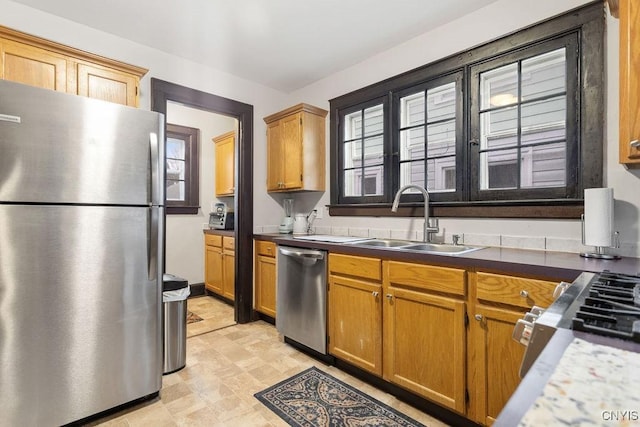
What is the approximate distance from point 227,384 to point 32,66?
2245 mm

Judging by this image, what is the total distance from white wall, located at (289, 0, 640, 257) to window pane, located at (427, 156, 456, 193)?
0.82 ft

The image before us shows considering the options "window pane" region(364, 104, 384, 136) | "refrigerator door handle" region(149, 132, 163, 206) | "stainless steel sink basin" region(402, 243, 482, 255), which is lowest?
"stainless steel sink basin" region(402, 243, 482, 255)

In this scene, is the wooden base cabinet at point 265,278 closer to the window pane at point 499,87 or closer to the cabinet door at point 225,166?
the cabinet door at point 225,166

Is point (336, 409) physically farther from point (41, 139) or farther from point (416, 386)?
point (41, 139)

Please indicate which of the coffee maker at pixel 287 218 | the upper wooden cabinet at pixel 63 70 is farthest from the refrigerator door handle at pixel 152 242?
the coffee maker at pixel 287 218

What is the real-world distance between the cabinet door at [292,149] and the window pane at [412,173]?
0.99m

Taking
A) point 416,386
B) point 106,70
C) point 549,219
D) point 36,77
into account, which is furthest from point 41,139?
point 549,219

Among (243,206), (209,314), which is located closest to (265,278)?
(243,206)

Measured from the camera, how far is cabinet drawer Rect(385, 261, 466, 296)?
1.58m

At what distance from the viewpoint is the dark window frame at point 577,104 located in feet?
5.44

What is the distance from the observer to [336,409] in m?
1.77

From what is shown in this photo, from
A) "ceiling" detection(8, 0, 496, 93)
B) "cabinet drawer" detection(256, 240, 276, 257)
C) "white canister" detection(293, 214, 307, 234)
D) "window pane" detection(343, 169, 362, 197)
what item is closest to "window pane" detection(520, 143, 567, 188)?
"ceiling" detection(8, 0, 496, 93)

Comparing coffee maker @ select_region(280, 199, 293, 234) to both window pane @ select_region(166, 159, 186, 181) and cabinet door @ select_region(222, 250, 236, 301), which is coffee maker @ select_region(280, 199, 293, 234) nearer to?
cabinet door @ select_region(222, 250, 236, 301)

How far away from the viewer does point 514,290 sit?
140cm
